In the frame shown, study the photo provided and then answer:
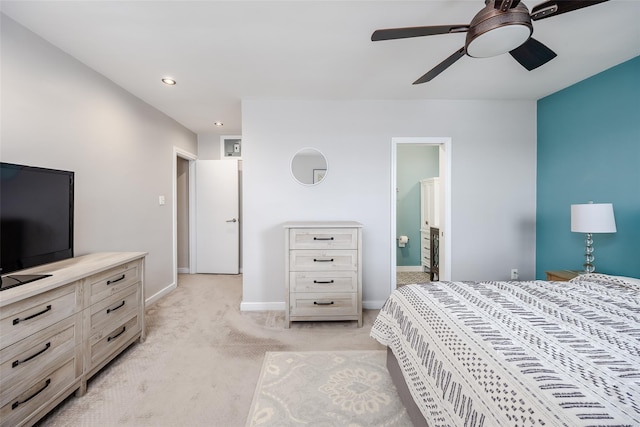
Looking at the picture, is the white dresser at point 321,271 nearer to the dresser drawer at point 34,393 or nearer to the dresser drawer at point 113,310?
the dresser drawer at point 113,310

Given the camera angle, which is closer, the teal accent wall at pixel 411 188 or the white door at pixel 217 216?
the white door at pixel 217 216

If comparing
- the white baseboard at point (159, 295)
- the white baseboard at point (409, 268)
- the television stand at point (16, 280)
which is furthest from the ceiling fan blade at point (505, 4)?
the white baseboard at point (409, 268)

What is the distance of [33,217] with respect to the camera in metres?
1.56

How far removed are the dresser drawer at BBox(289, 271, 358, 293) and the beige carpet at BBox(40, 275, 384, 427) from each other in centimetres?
39

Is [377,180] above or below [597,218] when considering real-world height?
above

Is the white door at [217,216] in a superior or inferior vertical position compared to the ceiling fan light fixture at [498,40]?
inferior

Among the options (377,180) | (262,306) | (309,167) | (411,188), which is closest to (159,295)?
(262,306)

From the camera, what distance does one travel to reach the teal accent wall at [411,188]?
466 centimetres

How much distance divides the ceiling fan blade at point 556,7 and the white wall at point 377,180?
1.87m

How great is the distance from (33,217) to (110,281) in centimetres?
61

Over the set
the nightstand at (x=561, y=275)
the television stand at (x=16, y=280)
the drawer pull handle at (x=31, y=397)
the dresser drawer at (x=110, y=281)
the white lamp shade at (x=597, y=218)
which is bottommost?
the drawer pull handle at (x=31, y=397)

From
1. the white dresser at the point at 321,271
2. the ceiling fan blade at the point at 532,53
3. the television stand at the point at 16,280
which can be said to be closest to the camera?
the television stand at the point at 16,280

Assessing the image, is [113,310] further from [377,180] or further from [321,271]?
[377,180]

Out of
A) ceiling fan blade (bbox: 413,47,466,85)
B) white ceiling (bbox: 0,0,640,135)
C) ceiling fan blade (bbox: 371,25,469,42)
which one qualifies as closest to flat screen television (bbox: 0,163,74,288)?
white ceiling (bbox: 0,0,640,135)
